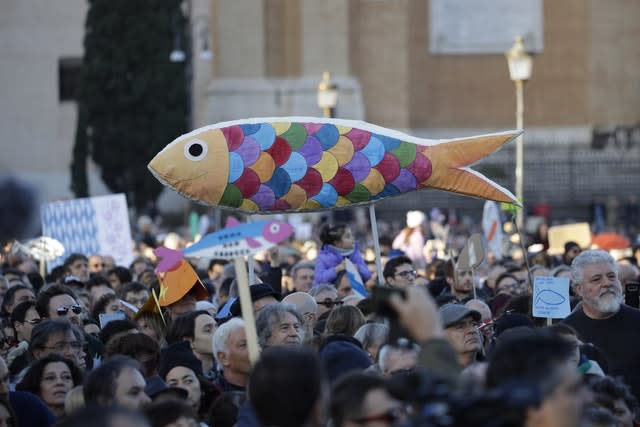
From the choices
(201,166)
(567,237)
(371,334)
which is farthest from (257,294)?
(567,237)

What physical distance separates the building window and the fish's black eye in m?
34.6

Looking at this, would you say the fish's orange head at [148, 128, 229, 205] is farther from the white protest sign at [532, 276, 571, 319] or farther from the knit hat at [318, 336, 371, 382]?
the knit hat at [318, 336, 371, 382]

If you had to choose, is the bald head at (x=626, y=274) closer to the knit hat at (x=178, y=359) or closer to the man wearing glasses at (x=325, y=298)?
the man wearing glasses at (x=325, y=298)

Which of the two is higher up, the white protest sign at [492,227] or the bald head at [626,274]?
the bald head at [626,274]

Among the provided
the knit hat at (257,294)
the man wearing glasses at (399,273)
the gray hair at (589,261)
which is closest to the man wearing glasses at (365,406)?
the gray hair at (589,261)

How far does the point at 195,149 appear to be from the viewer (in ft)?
37.1

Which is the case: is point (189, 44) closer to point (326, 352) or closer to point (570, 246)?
point (570, 246)

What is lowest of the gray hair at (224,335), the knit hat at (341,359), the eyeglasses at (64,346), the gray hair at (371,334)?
the eyeglasses at (64,346)

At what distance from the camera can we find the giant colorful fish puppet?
11.3 metres

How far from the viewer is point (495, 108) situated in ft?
136

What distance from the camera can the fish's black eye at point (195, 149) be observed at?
36.9ft

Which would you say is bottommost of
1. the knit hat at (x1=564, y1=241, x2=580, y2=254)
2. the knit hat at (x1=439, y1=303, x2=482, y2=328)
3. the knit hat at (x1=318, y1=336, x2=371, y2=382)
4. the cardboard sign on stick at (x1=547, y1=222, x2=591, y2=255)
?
the cardboard sign on stick at (x1=547, y1=222, x2=591, y2=255)

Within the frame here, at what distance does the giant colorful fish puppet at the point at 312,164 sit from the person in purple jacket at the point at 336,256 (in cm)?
280

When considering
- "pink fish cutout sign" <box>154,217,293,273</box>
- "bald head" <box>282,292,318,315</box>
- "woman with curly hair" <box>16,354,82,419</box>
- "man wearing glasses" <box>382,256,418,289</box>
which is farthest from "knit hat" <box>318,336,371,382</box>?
"man wearing glasses" <box>382,256,418,289</box>
